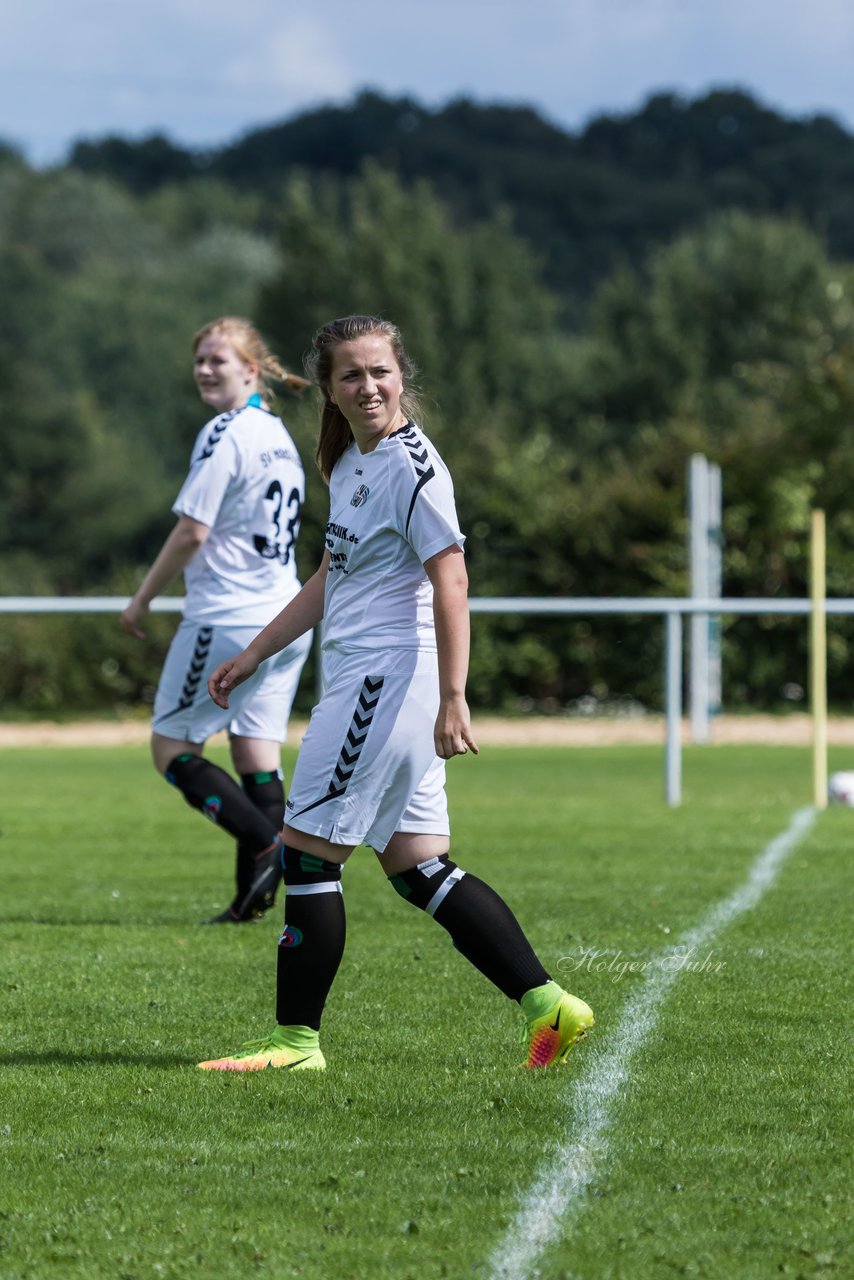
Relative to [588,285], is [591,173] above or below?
above

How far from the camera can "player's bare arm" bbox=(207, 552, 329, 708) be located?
191 inches

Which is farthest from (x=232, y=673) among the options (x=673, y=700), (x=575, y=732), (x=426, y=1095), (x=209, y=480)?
(x=575, y=732)

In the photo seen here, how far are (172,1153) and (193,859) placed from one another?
540cm

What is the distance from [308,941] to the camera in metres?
4.59

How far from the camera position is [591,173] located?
110 meters

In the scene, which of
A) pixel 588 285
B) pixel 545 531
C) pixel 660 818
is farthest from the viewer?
pixel 588 285

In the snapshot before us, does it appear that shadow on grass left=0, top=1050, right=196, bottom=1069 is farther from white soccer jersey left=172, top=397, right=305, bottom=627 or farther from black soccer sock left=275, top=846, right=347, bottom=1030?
white soccer jersey left=172, top=397, right=305, bottom=627

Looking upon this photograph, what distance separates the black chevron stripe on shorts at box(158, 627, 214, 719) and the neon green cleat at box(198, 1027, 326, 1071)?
8.25 ft

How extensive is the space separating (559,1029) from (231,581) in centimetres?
304

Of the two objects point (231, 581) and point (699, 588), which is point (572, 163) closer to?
point (699, 588)

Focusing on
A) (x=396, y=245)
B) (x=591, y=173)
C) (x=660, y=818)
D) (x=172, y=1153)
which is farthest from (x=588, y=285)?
(x=172, y=1153)

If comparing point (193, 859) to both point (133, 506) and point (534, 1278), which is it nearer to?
point (534, 1278)

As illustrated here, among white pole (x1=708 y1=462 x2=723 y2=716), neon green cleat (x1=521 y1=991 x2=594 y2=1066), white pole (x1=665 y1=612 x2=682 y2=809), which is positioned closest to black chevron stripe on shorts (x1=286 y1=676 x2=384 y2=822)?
neon green cleat (x1=521 y1=991 x2=594 y2=1066)

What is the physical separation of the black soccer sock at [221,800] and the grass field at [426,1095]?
37 cm
